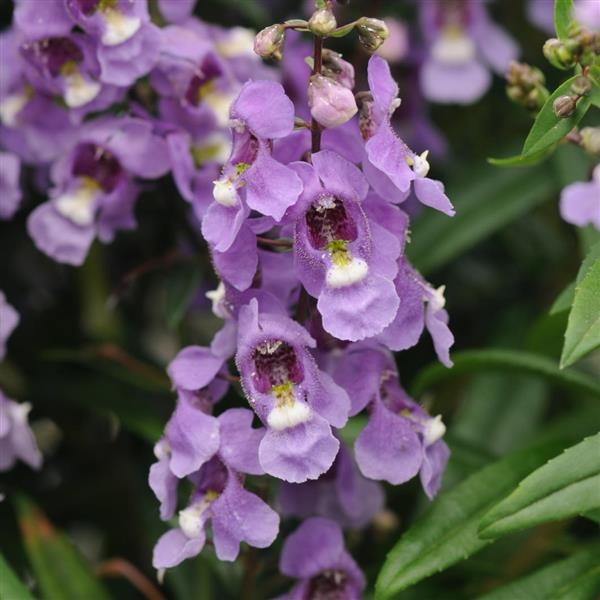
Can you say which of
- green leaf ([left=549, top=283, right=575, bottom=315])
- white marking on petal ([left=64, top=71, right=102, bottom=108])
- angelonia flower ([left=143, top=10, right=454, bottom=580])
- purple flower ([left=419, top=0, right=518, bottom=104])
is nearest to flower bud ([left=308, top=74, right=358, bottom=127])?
angelonia flower ([left=143, top=10, right=454, bottom=580])

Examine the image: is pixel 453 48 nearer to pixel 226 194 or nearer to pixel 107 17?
pixel 107 17

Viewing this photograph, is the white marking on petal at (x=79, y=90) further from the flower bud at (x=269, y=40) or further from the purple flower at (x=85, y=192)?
the flower bud at (x=269, y=40)

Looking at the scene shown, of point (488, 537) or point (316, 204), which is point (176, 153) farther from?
point (488, 537)

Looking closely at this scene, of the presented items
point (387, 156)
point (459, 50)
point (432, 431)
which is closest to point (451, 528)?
point (432, 431)

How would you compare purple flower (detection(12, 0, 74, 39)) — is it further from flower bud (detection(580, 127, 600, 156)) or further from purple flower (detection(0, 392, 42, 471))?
flower bud (detection(580, 127, 600, 156))

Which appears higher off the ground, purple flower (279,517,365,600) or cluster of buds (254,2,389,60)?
cluster of buds (254,2,389,60)

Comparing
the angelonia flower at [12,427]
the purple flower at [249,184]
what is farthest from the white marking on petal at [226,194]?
the angelonia flower at [12,427]
